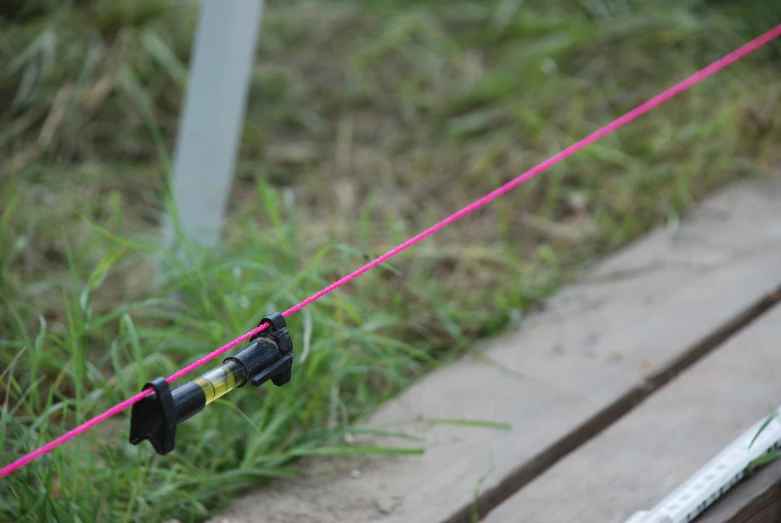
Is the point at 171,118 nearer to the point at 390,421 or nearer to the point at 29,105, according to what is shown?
the point at 29,105

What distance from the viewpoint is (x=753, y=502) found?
123 centimetres

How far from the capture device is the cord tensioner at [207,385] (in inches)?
37.9

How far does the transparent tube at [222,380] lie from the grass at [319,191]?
0.29 m

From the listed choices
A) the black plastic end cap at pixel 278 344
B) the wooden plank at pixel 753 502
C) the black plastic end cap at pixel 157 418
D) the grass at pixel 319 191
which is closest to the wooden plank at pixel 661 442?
the wooden plank at pixel 753 502

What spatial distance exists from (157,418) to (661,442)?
28.3 inches

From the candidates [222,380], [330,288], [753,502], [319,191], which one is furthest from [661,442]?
[319,191]

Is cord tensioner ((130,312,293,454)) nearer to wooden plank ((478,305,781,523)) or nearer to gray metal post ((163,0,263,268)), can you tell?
wooden plank ((478,305,781,523))

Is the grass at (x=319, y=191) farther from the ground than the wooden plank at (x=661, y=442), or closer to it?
farther from the ground

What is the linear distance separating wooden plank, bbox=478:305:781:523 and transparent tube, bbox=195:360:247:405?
42 cm

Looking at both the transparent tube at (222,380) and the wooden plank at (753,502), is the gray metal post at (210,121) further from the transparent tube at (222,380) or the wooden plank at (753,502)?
the wooden plank at (753,502)

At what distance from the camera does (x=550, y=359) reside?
162cm

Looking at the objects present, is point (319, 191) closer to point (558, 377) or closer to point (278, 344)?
point (558, 377)

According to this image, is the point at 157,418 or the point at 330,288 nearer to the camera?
the point at 157,418

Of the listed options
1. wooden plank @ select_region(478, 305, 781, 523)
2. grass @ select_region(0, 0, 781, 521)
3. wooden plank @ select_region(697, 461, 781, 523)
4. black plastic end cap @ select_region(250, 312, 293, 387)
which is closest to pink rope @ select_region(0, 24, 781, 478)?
black plastic end cap @ select_region(250, 312, 293, 387)
